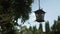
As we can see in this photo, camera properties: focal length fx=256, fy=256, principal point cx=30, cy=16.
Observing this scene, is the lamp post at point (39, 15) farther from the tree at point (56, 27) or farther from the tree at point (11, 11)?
the tree at point (56, 27)

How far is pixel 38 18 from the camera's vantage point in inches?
329

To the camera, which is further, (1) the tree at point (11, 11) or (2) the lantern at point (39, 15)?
(1) the tree at point (11, 11)

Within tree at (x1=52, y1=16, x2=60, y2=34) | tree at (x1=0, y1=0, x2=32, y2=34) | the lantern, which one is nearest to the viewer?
the lantern

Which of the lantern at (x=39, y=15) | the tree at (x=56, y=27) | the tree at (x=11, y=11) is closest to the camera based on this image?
the lantern at (x=39, y=15)

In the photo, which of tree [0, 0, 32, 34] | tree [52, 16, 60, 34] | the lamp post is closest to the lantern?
the lamp post

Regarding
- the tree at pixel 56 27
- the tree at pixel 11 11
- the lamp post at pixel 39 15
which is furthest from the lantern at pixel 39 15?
the tree at pixel 56 27

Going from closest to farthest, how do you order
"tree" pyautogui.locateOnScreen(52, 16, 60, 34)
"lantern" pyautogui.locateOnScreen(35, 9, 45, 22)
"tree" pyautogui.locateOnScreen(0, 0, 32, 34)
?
1. "lantern" pyautogui.locateOnScreen(35, 9, 45, 22)
2. "tree" pyautogui.locateOnScreen(0, 0, 32, 34)
3. "tree" pyautogui.locateOnScreen(52, 16, 60, 34)

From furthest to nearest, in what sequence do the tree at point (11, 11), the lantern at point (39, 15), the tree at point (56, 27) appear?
the tree at point (56, 27) → the tree at point (11, 11) → the lantern at point (39, 15)

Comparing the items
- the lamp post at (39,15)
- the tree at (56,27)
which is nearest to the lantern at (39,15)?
the lamp post at (39,15)

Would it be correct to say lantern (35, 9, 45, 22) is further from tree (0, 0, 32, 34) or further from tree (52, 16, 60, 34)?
tree (52, 16, 60, 34)

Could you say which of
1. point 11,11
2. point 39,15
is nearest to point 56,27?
point 11,11

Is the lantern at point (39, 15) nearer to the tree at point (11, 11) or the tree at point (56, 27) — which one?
the tree at point (11, 11)

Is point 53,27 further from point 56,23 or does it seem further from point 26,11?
point 26,11

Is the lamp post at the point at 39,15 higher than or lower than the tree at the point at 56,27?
higher
